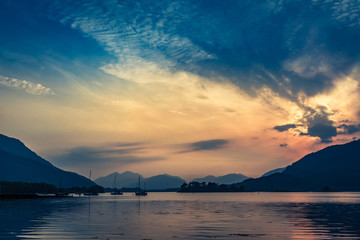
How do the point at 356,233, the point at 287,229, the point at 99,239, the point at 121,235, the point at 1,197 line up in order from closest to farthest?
the point at 99,239 < the point at 121,235 < the point at 356,233 < the point at 287,229 < the point at 1,197

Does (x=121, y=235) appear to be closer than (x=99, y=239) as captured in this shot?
No

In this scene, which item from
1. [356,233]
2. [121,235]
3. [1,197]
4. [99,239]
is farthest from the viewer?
[1,197]

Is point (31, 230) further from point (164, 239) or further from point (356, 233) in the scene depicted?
point (356, 233)

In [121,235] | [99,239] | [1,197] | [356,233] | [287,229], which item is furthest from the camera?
[1,197]

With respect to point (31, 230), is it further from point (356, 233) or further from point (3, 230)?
point (356, 233)

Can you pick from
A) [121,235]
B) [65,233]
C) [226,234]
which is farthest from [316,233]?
[65,233]

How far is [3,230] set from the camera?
41.1 m

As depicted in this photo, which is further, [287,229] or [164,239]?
[287,229]

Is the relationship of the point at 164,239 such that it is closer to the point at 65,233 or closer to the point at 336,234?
the point at 65,233

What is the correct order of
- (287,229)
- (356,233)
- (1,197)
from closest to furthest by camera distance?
(356,233) < (287,229) < (1,197)

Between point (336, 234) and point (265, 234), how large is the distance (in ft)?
27.4

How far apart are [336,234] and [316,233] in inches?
91.5

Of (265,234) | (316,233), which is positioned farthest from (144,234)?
(316,233)

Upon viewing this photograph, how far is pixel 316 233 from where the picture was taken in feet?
135
